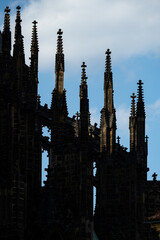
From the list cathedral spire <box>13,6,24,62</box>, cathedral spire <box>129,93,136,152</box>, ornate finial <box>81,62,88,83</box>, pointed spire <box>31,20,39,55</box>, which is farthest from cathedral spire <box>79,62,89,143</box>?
cathedral spire <box>129,93,136,152</box>

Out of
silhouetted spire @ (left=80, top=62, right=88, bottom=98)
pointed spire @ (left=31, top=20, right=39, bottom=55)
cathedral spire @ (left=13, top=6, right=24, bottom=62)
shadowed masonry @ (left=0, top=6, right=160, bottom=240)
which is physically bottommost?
shadowed masonry @ (left=0, top=6, right=160, bottom=240)

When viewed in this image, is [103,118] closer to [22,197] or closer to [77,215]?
[77,215]

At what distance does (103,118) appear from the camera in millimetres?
72250

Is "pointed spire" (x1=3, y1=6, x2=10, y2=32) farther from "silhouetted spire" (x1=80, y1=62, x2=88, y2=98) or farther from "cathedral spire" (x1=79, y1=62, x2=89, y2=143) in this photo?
"cathedral spire" (x1=79, y1=62, x2=89, y2=143)

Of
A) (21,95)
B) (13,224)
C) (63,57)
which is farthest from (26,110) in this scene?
(13,224)

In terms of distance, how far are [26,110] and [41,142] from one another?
5777 mm

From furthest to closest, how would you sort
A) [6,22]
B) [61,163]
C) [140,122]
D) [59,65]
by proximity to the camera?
[140,122]
[59,65]
[61,163]
[6,22]

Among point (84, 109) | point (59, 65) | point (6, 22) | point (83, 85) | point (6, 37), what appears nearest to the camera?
point (6, 37)

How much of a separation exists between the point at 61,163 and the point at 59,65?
732cm

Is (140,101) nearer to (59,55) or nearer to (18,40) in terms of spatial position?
(59,55)

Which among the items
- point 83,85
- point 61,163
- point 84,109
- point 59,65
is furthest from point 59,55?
point 61,163

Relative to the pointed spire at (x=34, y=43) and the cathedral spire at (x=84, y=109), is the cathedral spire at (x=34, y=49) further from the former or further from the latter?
the cathedral spire at (x=84, y=109)

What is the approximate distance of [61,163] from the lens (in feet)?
220

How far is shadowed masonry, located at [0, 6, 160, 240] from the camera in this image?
193 ft
